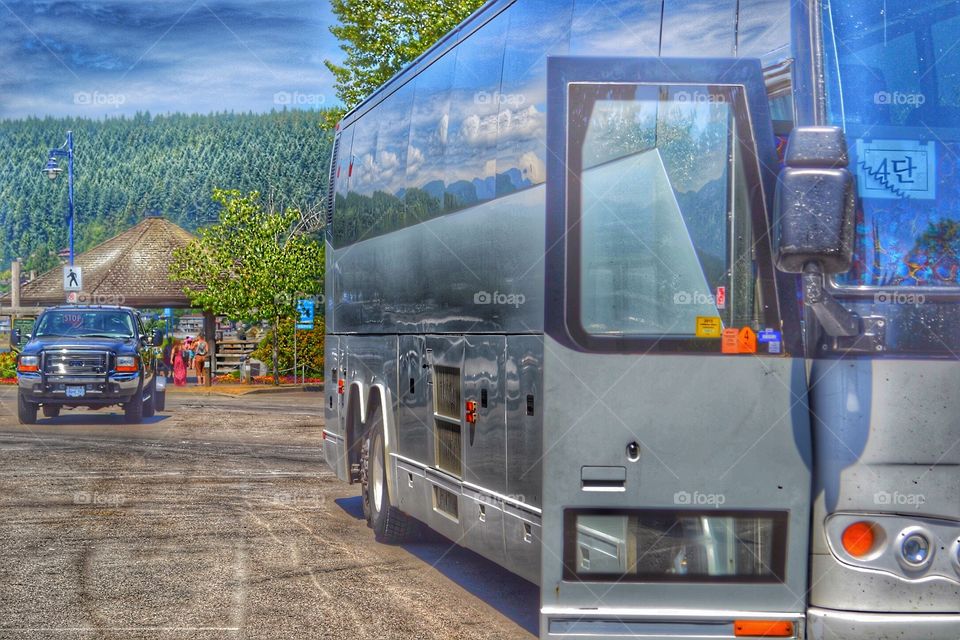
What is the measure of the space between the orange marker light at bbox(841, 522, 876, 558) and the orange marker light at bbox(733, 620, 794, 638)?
44 centimetres

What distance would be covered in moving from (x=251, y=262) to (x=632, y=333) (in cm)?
4131

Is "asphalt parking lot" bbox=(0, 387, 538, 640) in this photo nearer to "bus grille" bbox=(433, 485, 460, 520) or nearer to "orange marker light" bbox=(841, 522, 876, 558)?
"bus grille" bbox=(433, 485, 460, 520)

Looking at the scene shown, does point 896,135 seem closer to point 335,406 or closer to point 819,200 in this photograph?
point 819,200

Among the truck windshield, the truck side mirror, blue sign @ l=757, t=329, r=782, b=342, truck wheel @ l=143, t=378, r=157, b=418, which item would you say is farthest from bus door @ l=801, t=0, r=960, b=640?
truck wheel @ l=143, t=378, r=157, b=418

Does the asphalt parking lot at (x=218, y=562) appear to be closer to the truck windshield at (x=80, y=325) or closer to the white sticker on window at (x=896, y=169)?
the white sticker on window at (x=896, y=169)

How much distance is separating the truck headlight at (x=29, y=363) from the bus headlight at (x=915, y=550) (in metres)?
22.5

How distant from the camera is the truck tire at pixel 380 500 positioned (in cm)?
1172

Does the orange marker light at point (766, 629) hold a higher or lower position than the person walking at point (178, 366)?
higher

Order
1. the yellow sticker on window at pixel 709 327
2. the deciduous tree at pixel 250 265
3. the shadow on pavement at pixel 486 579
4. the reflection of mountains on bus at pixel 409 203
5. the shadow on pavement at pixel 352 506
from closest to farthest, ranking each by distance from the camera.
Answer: the yellow sticker on window at pixel 709 327, the reflection of mountains on bus at pixel 409 203, the shadow on pavement at pixel 486 579, the shadow on pavement at pixel 352 506, the deciduous tree at pixel 250 265

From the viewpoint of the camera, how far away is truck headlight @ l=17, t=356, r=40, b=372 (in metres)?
26.2

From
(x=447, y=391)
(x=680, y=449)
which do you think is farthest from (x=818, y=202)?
(x=447, y=391)

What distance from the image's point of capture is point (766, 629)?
6.26 m

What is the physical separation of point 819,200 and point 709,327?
119 cm

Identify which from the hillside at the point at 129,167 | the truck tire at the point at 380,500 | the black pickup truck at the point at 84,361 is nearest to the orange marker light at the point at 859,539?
the truck tire at the point at 380,500
